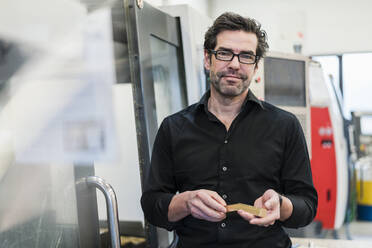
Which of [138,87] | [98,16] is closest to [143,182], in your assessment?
[138,87]

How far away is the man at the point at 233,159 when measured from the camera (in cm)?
137

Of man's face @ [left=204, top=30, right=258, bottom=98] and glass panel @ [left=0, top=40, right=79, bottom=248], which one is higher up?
man's face @ [left=204, top=30, right=258, bottom=98]

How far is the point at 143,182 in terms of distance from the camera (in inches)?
61.7

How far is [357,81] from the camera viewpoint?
588 centimetres

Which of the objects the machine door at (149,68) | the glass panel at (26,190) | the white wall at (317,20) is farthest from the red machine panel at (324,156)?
the glass panel at (26,190)

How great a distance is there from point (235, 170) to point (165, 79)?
715 mm

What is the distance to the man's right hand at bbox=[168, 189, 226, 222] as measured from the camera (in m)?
1.15

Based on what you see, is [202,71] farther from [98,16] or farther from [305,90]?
[98,16]

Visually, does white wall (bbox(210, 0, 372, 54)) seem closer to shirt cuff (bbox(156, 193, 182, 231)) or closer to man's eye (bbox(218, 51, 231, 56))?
man's eye (bbox(218, 51, 231, 56))

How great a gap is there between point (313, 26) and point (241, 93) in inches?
186

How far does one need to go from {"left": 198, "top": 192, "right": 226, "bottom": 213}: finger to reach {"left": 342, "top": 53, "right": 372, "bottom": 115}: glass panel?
516 centimetres

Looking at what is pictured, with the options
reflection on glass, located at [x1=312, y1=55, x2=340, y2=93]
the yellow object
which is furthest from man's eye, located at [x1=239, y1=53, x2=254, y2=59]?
reflection on glass, located at [x1=312, y1=55, x2=340, y2=93]

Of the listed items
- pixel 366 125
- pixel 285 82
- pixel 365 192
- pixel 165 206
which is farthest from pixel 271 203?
pixel 366 125

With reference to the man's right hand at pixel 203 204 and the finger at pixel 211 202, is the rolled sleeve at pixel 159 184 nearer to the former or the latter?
the man's right hand at pixel 203 204
